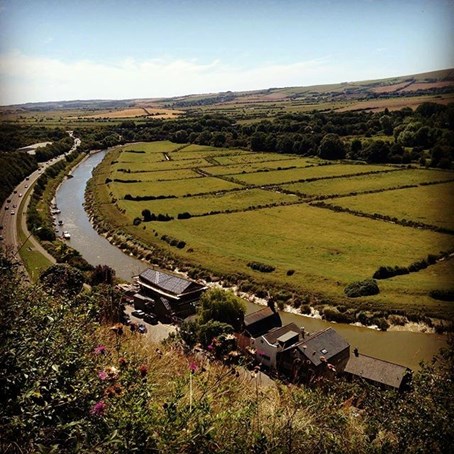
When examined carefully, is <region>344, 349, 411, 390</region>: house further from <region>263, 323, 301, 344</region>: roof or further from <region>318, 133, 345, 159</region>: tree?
<region>318, 133, 345, 159</region>: tree

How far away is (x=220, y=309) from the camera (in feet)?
Result: 71.1

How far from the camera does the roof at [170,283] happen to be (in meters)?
26.0

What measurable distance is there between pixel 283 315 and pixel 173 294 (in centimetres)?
670

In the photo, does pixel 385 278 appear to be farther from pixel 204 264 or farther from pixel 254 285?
pixel 204 264

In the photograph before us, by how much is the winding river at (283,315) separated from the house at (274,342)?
446cm

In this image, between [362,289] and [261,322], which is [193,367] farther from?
[362,289]

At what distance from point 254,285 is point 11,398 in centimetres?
2570

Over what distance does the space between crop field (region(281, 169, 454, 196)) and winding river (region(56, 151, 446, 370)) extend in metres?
25.2

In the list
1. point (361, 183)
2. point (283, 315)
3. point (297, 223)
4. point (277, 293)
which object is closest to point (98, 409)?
point (283, 315)

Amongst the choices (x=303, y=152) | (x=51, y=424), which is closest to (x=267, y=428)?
(x=51, y=424)

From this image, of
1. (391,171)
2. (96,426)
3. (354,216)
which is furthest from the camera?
(391,171)

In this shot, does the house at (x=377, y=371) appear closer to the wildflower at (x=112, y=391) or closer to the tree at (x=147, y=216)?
the wildflower at (x=112, y=391)

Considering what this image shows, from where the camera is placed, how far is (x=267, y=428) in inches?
212

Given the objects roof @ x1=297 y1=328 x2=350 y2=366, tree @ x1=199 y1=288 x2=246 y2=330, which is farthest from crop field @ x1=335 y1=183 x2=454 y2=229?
tree @ x1=199 y1=288 x2=246 y2=330
